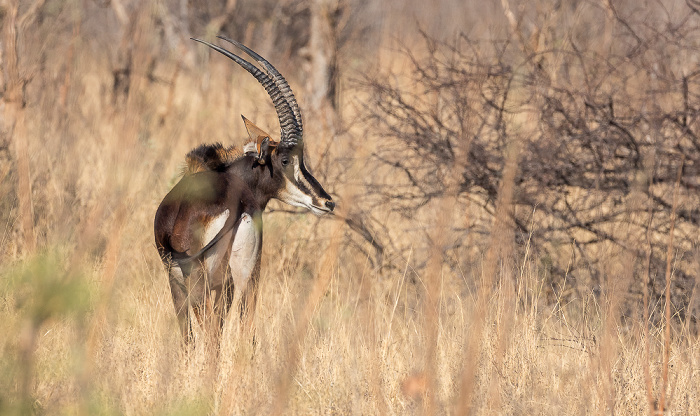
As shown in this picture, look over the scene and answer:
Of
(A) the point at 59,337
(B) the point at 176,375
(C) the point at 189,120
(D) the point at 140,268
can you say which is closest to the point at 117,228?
(B) the point at 176,375

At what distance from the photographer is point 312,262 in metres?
6.63

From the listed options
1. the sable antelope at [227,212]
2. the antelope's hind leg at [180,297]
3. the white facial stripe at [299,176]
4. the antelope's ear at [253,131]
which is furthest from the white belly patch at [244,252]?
the antelope's ear at [253,131]

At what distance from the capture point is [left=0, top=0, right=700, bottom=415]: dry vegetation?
2121 mm

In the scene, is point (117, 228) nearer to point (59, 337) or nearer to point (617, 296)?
point (617, 296)

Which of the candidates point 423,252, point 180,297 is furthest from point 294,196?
point 423,252

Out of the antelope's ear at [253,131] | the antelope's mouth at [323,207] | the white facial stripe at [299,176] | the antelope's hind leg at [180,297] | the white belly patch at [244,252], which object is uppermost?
the antelope's ear at [253,131]

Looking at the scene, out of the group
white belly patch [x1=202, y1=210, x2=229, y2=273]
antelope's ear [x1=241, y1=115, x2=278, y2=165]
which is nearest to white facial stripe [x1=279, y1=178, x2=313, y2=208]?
antelope's ear [x1=241, y1=115, x2=278, y2=165]

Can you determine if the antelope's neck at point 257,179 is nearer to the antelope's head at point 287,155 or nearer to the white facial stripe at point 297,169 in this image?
the antelope's head at point 287,155

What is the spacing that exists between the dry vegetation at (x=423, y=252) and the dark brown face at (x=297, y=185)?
13.7 inches

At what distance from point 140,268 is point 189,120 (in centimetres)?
505

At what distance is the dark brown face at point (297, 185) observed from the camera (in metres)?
4.71

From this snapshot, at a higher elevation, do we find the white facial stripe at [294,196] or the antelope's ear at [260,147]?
the antelope's ear at [260,147]

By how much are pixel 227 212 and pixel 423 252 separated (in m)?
2.44

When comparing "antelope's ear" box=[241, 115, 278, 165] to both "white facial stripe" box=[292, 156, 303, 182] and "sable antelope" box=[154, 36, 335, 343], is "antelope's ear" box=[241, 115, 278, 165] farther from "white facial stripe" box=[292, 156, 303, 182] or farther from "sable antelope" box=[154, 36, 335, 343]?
"white facial stripe" box=[292, 156, 303, 182]
